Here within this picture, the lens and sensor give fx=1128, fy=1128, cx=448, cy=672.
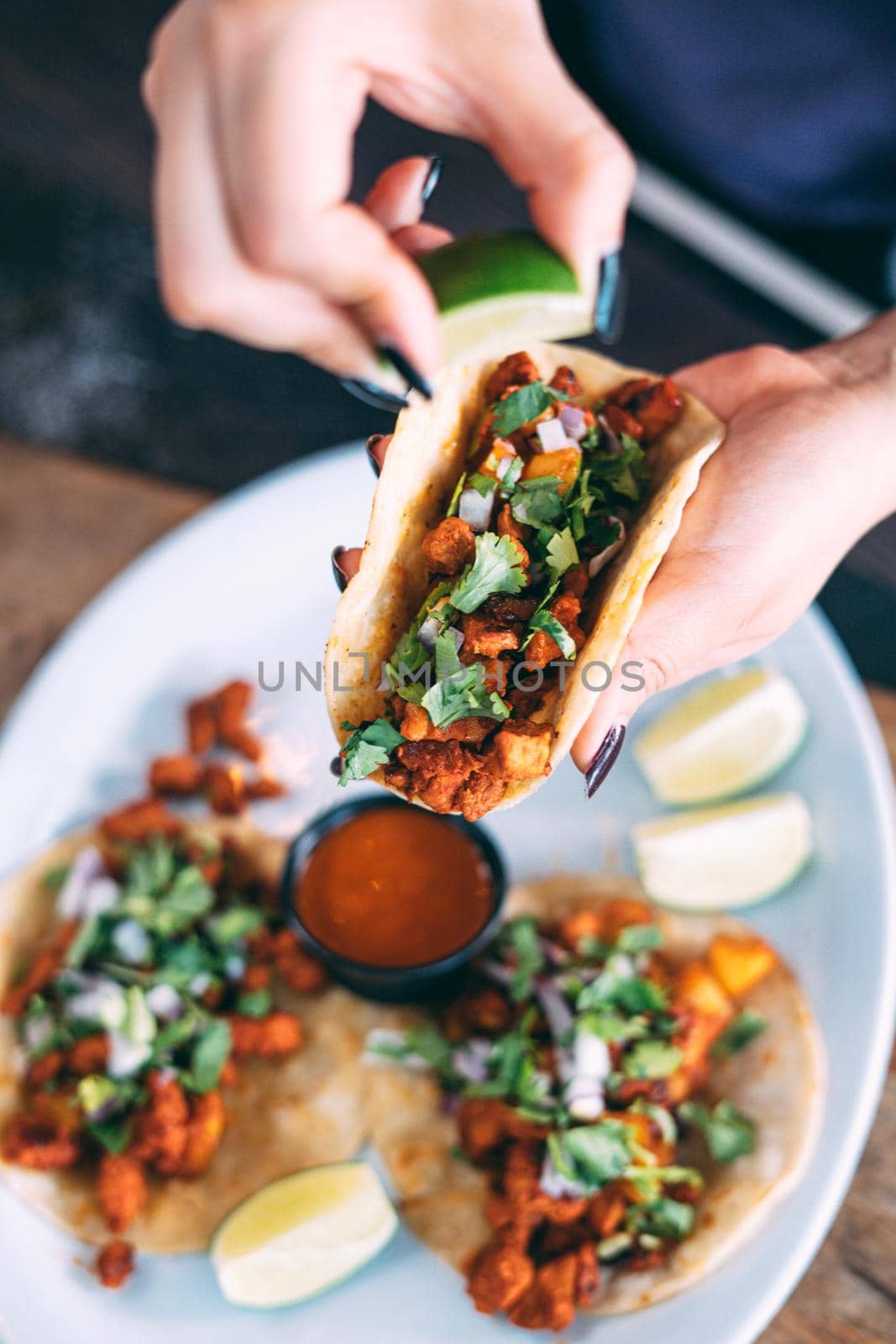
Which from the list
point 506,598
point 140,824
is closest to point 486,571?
point 506,598

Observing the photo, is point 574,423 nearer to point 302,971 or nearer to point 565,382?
point 565,382

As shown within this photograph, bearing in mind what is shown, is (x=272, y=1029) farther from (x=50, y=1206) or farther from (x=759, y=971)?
(x=759, y=971)

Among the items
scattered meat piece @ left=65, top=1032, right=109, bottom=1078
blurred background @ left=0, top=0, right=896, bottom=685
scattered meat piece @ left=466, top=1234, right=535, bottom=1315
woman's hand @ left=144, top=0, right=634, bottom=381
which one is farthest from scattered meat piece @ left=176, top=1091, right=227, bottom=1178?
blurred background @ left=0, top=0, right=896, bottom=685

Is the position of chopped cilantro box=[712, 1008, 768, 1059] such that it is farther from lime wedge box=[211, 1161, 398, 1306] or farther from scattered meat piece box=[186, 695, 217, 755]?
scattered meat piece box=[186, 695, 217, 755]

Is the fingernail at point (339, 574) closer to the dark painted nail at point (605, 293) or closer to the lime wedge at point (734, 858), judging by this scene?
the dark painted nail at point (605, 293)

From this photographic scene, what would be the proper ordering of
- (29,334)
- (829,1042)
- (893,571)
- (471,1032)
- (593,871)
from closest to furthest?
(829,1042)
(471,1032)
(593,871)
(893,571)
(29,334)

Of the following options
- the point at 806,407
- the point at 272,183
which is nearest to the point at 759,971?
the point at 806,407
